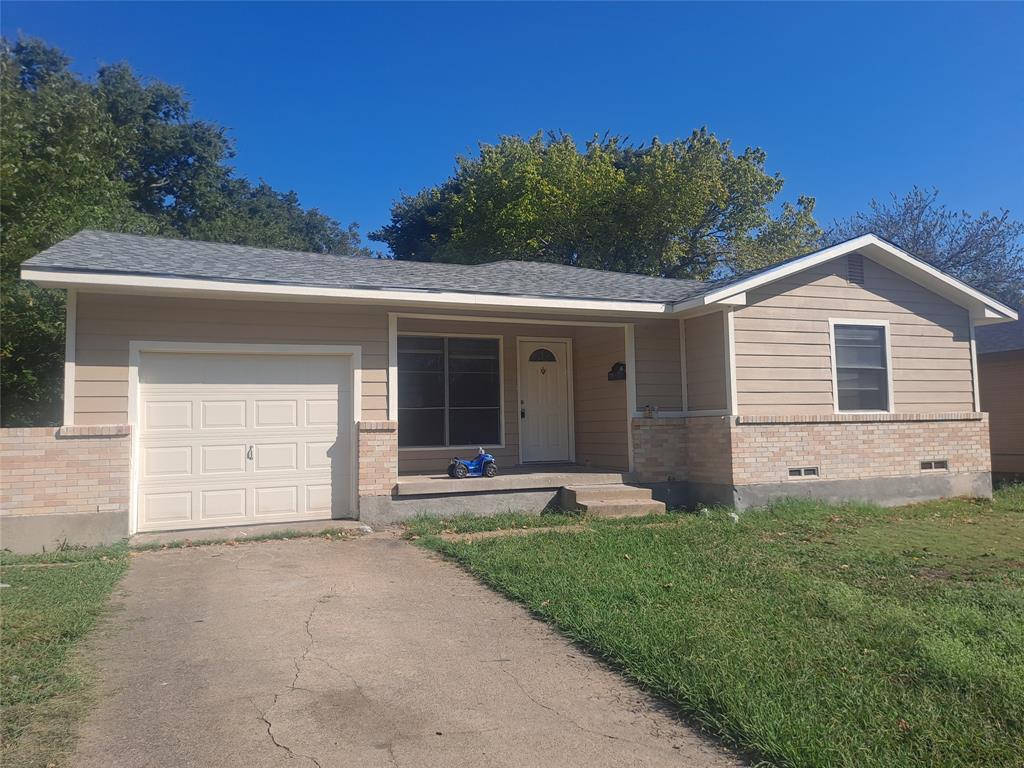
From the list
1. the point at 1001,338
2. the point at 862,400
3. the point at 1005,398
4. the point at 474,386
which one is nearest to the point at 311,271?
the point at 474,386

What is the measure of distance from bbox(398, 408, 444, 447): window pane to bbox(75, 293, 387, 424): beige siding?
2334mm

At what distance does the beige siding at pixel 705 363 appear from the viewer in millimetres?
10945

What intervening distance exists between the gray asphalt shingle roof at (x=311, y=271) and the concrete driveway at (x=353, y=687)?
3829 mm

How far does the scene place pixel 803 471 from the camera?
11.1m

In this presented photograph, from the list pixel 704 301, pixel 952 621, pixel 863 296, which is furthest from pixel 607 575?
pixel 863 296

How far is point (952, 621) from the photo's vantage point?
507 cm

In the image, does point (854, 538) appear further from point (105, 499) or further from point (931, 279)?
point (105, 499)

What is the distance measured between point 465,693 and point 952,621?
3411 millimetres

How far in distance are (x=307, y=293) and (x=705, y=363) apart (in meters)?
5.94

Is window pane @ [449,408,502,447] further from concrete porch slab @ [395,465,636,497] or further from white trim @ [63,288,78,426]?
white trim @ [63,288,78,426]

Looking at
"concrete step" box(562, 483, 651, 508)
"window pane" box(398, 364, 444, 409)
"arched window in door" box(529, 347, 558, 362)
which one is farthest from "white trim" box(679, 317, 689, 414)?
"window pane" box(398, 364, 444, 409)

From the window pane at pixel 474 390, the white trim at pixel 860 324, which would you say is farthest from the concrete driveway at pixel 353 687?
the white trim at pixel 860 324

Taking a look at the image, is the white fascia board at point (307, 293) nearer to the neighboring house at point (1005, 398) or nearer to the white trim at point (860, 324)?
the white trim at point (860, 324)

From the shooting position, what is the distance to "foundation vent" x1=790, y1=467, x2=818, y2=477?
36.1 ft
